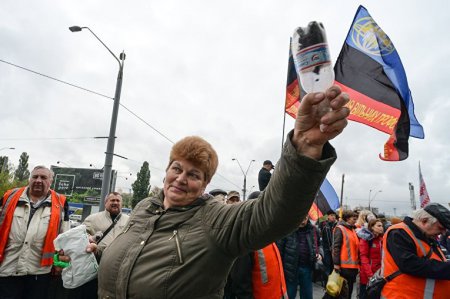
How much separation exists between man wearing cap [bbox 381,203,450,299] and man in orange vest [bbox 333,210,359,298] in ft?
7.74

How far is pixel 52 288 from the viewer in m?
3.62

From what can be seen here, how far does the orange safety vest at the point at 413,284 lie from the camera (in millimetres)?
2656

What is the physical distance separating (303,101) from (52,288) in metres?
3.96

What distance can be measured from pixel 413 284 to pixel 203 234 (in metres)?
2.34

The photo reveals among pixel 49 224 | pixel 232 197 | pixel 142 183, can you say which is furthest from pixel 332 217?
pixel 142 183

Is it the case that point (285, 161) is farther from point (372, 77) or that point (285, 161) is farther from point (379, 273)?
point (372, 77)

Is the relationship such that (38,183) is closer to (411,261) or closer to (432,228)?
(411,261)

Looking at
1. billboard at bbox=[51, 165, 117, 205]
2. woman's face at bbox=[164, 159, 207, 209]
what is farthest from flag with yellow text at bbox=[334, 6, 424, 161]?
billboard at bbox=[51, 165, 117, 205]

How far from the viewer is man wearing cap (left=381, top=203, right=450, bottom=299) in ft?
8.59

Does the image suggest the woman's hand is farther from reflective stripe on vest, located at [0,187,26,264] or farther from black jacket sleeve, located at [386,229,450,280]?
reflective stripe on vest, located at [0,187,26,264]

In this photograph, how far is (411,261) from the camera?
2654mm

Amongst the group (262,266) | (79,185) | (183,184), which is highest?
(183,184)

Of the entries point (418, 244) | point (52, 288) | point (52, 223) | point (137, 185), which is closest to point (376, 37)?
point (418, 244)

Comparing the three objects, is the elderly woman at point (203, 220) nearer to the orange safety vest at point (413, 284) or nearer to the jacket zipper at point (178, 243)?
the jacket zipper at point (178, 243)
